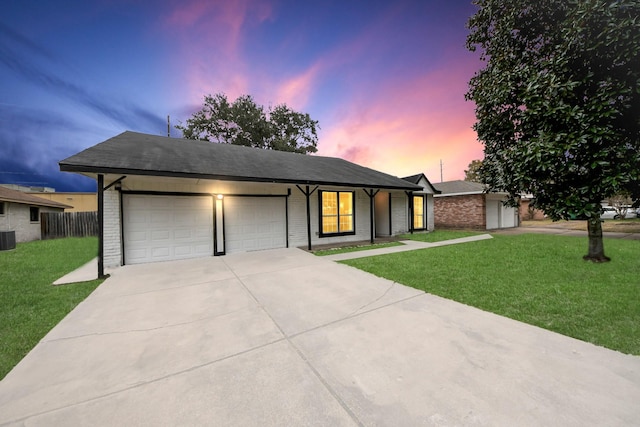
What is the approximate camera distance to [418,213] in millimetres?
14383

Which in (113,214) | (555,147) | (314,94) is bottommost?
(113,214)

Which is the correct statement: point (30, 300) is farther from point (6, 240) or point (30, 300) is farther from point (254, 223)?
point (6, 240)

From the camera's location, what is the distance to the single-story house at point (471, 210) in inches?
610

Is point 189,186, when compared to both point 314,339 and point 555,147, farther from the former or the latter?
point 555,147

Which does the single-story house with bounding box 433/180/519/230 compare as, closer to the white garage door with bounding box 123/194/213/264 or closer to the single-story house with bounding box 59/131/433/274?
the single-story house with bounding box 59/131/433/274

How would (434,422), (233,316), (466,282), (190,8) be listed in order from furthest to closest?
(190,8), (466,282), (233,316), (434,422)

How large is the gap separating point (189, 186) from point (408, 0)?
10.4 meters

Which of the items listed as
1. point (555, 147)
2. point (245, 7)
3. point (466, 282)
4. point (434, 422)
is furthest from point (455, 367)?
point (245, 7)

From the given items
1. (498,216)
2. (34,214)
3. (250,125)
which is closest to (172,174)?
(34,214)

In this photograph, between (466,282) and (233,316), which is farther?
(466,282)

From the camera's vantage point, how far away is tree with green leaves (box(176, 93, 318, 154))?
22047 mm

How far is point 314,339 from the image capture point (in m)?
2.74

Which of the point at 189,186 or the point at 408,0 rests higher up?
the point at 408,0

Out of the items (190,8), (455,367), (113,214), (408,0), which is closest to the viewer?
(455,367)
